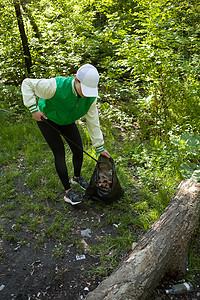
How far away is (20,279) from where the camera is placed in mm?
2123

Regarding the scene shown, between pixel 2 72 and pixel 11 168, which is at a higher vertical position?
pixel 2 72

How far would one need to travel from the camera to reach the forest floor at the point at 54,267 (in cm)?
200

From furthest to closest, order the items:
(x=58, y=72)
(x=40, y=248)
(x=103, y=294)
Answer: (x=58, y=72) → (x=40, y=248) → (x=103, y=294)

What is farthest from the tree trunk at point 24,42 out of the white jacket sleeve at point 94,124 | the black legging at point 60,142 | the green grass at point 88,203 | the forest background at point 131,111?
the white jacket sleeve at point 94,124

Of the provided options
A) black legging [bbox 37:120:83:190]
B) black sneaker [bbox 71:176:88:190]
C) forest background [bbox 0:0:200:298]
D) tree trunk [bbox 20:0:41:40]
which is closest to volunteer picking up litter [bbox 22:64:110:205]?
black legging [bbox 37:120:83:190]

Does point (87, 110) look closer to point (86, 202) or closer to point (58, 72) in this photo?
point (86, 202)

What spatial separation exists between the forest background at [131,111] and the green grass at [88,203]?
2 cm

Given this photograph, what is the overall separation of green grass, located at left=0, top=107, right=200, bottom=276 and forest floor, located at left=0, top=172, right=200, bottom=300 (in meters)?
0.03

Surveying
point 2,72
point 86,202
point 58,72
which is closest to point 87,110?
point 86,202

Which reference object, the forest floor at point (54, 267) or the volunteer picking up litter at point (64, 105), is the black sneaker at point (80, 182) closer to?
the volunteer picking up litter at point (64, 105)

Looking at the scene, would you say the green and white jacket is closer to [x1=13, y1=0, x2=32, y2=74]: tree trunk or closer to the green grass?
the green grass

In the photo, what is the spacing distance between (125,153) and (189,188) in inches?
59.1

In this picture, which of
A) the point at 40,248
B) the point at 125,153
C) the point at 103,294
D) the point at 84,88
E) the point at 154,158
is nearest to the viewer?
the point at 103,294

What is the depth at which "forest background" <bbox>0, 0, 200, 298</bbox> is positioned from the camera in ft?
9.70
